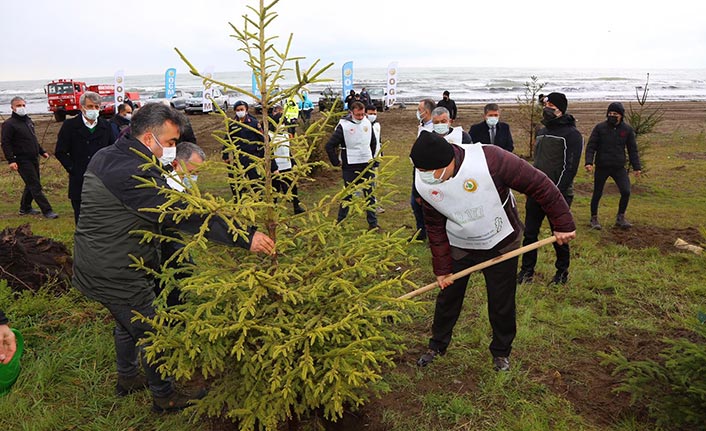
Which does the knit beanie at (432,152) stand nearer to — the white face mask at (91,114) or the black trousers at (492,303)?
the black trousers at (492,303)

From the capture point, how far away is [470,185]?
11.6 ft

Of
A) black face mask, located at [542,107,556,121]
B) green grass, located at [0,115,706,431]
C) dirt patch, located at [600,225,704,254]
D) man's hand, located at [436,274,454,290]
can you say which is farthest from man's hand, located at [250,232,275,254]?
dirt patch, located at [600,225,704,254]

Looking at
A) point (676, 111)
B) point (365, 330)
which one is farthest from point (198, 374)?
point (676, 111)

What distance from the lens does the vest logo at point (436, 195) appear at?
141 inches

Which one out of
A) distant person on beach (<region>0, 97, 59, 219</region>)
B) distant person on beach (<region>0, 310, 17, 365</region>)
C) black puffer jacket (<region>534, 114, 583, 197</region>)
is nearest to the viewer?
distant person on beach (<region>0, 310, 17, 365</region>)

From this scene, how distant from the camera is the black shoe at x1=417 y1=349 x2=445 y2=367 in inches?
163

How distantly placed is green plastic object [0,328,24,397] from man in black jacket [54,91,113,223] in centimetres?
365

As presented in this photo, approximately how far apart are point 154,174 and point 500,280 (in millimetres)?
2660

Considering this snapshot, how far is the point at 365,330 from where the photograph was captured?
9.64 ft

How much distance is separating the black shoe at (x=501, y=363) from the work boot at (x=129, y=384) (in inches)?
112

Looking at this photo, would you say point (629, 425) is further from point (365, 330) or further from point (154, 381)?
point (154, 381)

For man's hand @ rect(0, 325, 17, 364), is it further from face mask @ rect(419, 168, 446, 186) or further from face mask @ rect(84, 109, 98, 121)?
face mask @ rect(84, 109, 98, 121)

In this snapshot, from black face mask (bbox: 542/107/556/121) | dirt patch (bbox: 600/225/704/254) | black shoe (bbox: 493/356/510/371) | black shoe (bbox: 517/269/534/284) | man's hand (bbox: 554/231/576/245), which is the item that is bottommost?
black shoe (bbox: 493/356/510/371)

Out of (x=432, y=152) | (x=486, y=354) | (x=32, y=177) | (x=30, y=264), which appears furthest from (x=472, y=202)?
(x=32, y=177)
